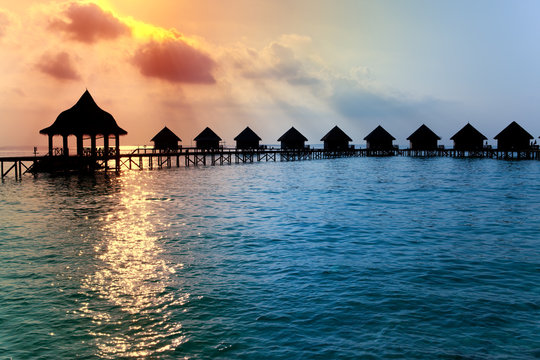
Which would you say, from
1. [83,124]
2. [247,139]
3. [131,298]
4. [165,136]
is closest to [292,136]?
[247,139]

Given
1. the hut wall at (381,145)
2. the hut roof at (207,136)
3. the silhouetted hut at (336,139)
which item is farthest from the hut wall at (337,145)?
the hut roof at (207,136)

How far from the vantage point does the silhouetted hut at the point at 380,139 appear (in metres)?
75.0

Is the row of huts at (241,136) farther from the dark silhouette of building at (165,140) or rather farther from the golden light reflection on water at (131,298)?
the golden light reflection on water at (131,298)

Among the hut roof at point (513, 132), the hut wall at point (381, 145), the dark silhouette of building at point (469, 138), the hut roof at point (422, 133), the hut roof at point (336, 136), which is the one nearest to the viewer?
the hut roof at point (513, 132)

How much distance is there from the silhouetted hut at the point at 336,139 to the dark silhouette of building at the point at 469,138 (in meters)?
17.5

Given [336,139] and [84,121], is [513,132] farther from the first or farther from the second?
[84,121]

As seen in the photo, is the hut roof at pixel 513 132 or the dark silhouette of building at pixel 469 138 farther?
the dark silhouette of building at pixel 469 138

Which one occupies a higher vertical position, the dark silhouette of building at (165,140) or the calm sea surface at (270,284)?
the dark silhouette of building at (165,140)

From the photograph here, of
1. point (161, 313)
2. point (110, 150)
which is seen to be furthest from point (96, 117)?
point (161, 313)

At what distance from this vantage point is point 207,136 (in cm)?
6750

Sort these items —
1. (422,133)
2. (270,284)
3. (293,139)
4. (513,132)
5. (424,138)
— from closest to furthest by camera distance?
1. (270,284)
2. (513,132)
3. (422,133)
4. (424,138)
5. (293,139)

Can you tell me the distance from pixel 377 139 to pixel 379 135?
0.79 m

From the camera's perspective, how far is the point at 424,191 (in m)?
26.6

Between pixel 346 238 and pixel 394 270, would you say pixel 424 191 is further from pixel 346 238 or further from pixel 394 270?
pixel 394 270
